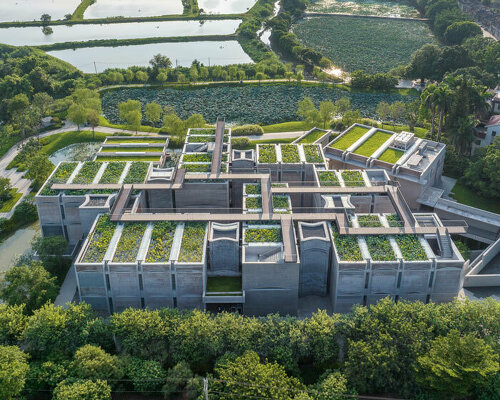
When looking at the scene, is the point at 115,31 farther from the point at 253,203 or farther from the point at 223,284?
the point at 223,284

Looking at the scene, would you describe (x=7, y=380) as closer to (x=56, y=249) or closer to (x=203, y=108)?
(x=56, y=249)

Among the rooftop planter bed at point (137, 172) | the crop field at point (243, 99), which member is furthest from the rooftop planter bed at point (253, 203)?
the crop field at point (243, 99)

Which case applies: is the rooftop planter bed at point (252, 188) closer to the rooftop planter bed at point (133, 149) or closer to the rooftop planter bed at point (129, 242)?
the rooftop planter bed at point (129, 242)

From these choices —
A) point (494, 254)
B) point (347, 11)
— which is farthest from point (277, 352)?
point (347, 11)

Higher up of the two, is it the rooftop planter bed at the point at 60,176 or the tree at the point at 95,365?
the rooftop planter bed at the point at 60,176

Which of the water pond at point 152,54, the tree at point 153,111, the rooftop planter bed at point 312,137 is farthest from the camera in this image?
the water pond at point 152,54

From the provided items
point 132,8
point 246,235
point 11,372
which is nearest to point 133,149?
point 246,235
